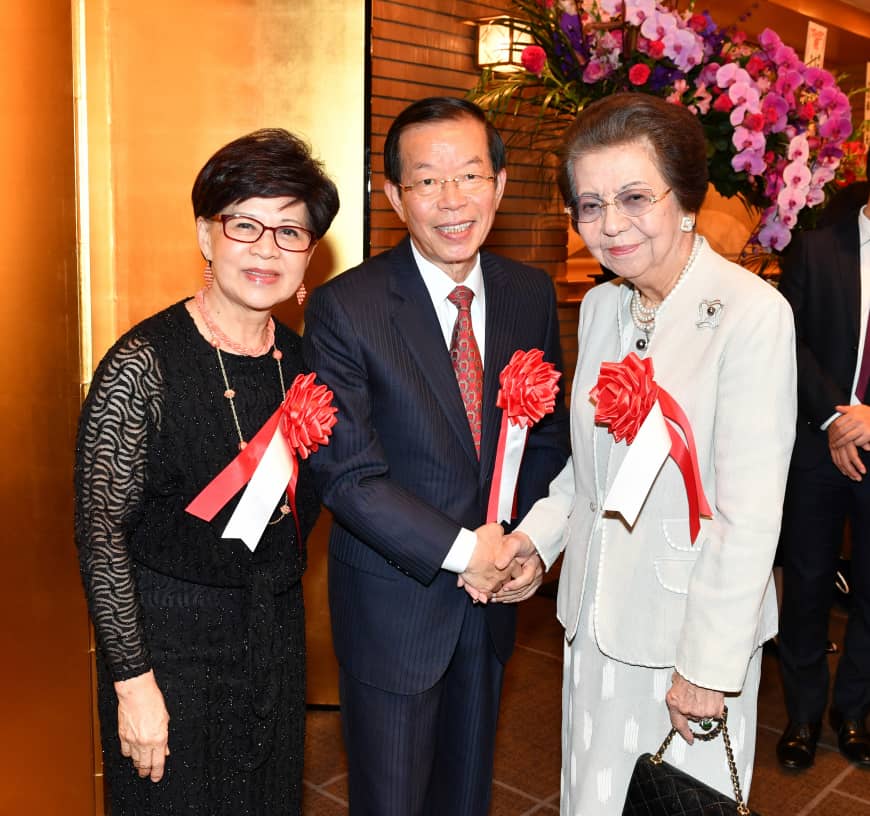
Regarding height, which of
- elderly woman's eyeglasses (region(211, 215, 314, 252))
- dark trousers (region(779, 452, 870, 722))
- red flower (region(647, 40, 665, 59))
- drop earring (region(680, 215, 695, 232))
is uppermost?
red flower (region(647, 40, 665, 59))

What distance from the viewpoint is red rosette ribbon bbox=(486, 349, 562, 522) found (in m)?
1.97

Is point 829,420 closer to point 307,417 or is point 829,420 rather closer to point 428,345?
point 428,345

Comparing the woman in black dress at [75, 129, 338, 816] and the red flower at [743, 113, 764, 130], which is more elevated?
the red flower at [743, 113, 764, 130]

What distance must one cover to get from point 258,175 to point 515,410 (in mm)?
698

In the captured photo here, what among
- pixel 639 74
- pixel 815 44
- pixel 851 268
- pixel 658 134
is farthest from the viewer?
pixel 815 44

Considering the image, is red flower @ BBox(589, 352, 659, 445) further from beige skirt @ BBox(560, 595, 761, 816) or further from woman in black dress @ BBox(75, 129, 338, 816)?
woman in black dress @ BBox(75, 129, 338, 816)

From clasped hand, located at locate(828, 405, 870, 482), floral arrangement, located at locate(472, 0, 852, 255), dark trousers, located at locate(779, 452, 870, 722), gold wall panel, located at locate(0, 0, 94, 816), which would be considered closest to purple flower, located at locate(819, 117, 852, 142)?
floral arrangement, located at locate(472, 0, 852, 255)

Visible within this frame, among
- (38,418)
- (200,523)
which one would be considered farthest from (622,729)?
(38,418)

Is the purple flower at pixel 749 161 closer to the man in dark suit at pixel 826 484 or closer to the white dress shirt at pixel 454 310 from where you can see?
the man in dark suit at pixel 826 484

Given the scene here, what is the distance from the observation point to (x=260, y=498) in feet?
5.93

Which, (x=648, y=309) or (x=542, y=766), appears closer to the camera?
(x=648, y=309)

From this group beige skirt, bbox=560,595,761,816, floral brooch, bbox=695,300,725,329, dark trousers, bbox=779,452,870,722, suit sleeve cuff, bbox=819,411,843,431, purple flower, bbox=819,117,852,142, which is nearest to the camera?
floral brooch, bbox=695,300,725,329

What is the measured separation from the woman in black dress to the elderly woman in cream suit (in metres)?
0.61

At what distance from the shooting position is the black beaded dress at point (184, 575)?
1.75 metres
